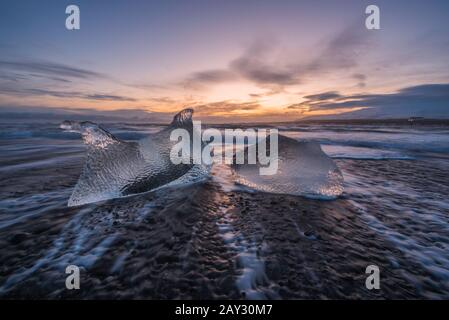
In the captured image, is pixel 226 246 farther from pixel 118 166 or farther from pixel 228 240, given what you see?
pixel 118 166

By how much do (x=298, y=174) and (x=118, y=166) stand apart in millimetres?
2368

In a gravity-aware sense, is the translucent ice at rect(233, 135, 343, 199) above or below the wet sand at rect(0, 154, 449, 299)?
above

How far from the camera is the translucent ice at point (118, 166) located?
2.69 m

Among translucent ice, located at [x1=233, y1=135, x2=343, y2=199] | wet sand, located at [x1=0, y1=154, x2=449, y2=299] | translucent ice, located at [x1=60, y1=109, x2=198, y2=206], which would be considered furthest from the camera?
translucent ice, located at [x1=233, y1=135, x2=343, y2=199]

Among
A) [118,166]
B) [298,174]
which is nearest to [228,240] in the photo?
[118,166]

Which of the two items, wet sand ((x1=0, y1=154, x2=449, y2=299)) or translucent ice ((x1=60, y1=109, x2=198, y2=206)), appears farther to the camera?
translucent ice ((x1=60, y1=109, x2=198, y2=206))

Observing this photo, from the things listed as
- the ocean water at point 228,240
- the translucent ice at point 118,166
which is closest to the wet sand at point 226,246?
the ocean water at point 228,240

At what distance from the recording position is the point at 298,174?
335 cm

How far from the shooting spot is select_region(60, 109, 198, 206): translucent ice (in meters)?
2.69

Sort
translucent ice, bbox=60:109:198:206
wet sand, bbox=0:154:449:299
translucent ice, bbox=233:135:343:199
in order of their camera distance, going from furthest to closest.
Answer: translucent ice, bbox=233:135:343:199
translucent ice, bbox=60:109:198:206
wet sand, bbox=0:154:449:299

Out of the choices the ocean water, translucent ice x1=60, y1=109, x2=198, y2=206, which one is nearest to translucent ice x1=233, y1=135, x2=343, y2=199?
the ocean water

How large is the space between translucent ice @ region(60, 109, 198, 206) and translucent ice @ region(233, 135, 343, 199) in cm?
106

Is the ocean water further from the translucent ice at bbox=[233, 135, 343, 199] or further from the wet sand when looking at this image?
the translucent ice at bbox=[233, 135, 343, 199]
